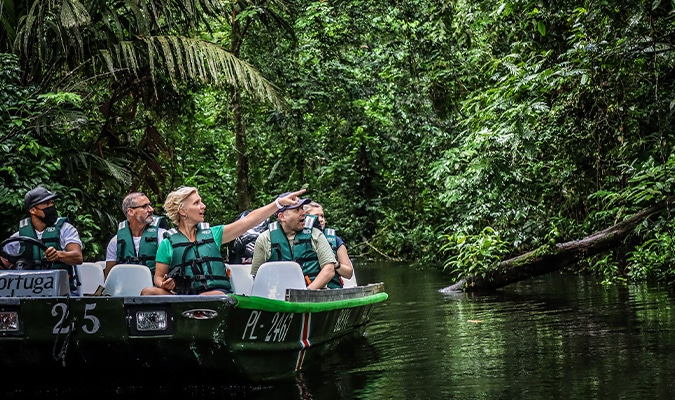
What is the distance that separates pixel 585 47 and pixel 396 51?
887 cm

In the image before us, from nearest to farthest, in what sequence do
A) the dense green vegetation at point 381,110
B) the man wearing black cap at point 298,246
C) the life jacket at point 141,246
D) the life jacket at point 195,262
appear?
the life jacket at point 195,262
the man wearing black cap at point 298,246
the life jacket at point 141,246
the dense green vegetation at point 381,110

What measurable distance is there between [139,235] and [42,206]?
1098mm

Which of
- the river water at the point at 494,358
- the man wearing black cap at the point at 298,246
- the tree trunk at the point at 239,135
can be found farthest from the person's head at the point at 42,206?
the tree trunk at the point at 239,135

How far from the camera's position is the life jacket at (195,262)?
20.9ft

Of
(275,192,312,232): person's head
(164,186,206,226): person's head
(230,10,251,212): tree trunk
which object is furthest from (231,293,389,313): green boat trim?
(230,10,251,212): tree trunk

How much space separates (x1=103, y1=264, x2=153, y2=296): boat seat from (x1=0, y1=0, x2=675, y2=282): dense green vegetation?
2.82m

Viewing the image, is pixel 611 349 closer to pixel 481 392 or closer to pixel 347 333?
pixel 481 392

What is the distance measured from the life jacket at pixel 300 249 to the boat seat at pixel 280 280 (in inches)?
21.7

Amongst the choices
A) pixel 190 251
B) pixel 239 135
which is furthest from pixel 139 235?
pixel 239 135

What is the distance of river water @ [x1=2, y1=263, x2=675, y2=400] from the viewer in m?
5.76

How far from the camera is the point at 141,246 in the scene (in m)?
7.71

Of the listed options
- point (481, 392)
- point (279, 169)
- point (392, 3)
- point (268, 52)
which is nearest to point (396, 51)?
point (392, 3)

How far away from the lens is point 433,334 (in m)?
8.56

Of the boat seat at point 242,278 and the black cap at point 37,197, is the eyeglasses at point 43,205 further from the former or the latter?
the boat seat at point 242,278
